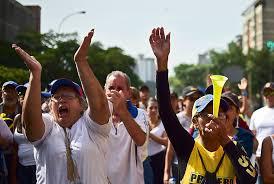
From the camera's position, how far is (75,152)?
330 cm

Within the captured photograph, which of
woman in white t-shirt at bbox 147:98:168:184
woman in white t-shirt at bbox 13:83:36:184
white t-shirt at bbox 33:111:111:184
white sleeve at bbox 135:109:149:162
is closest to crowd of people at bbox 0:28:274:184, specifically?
white t-shirt at bbox 33:111:111:184

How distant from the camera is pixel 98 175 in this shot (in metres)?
3.34

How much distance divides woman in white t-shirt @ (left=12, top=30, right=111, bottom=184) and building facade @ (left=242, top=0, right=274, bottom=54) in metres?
91.1

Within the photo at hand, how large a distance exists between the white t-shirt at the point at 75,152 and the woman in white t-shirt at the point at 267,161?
1.54m

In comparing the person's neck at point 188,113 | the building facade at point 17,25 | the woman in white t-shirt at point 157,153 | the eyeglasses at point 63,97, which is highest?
the building facade at point 17,25

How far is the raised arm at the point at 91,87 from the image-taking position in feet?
10.7

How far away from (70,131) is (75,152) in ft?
0.58

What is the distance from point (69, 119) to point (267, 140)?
5.95 feet

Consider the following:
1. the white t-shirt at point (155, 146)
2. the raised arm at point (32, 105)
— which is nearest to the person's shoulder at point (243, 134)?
the raised arm at point (32, 105)

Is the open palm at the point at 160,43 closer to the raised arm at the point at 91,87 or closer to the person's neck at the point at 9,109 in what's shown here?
the raised arm at the point at 91,87

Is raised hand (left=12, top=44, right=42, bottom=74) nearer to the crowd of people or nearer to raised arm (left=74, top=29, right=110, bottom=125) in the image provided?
the crowd of people

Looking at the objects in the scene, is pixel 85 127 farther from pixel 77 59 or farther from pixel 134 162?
pixel 134 162

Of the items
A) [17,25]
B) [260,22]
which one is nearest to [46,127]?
[17,25]

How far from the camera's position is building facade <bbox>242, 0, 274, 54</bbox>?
94.1m
